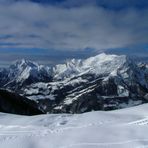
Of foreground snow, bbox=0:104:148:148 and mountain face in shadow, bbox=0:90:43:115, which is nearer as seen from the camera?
foreground snow, bbox=0:104:148:148

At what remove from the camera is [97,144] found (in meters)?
6.60

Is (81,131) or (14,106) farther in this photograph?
(14,106)

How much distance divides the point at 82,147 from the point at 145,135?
1.29m

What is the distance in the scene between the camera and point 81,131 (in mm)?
7422

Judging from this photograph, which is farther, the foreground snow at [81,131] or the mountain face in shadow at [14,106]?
the mountain face in shadow at [14,106]

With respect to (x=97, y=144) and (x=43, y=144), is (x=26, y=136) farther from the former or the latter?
(x=97, y=144)

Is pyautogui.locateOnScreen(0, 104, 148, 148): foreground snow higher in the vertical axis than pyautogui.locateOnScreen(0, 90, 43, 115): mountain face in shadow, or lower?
higher

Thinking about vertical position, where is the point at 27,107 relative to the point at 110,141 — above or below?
below

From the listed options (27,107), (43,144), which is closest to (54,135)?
(43,144)

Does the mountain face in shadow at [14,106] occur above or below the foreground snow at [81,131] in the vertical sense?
below

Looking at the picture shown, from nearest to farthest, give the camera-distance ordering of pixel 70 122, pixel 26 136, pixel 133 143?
pixel 133 143 → pixel 26 136 → pixel 70 122

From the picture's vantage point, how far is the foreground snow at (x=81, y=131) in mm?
6727

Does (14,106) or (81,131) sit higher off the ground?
(81,131)

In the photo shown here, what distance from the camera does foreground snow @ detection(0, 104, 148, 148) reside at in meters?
6.73
